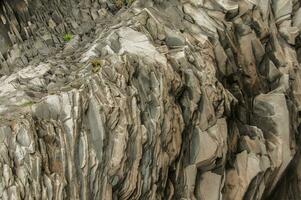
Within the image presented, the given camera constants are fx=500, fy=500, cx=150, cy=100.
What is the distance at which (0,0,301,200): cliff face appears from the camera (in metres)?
18.2

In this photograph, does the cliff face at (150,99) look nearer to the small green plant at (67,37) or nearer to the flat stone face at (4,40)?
the flat stone face at (4,40)

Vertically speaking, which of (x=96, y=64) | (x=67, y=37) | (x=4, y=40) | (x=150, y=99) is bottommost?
(x=150, y=99)

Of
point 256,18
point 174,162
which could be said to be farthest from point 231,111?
point 256,18

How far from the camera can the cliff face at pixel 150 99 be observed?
18239mm

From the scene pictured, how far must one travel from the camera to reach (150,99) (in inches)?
853

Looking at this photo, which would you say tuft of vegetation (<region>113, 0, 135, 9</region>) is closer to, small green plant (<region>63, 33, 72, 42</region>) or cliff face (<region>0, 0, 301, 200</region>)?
cliff face (<region>0, 0, 301, 200</region>)

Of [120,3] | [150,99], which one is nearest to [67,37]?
[120,3]

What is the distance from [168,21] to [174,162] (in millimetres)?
8162

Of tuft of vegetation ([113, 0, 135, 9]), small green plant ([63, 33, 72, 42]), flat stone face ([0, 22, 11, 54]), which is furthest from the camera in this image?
tuft of vegetation ([113, 0, 135, 9])

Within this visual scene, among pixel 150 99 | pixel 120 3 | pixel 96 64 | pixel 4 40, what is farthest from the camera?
pixel 120 3

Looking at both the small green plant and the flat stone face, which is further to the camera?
the flat stone face

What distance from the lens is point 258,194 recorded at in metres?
26.3

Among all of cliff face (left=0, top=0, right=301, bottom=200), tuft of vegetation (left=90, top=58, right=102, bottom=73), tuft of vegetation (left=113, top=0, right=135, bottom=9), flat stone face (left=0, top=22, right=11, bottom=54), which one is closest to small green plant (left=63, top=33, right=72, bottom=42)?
cliff face (left=0, top=0, right=301, bottom=200)

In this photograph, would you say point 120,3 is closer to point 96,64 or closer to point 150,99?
point 96,64
